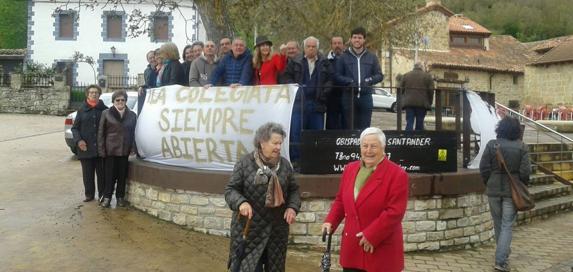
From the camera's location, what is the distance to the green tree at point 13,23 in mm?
44344

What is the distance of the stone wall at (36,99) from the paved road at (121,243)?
20.4 m

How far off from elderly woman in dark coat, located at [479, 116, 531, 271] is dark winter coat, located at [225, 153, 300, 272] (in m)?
3.07

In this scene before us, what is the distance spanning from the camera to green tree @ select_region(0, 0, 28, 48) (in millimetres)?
44344

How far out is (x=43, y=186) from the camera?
398 inches

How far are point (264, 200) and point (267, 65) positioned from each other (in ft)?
11.5

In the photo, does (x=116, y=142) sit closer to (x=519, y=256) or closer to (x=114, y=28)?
(x=519, y=256)

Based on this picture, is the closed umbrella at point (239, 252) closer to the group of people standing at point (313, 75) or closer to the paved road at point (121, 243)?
the paved road at point (121, 243)

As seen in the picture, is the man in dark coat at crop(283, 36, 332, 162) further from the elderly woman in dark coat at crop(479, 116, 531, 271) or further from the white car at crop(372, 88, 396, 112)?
the white car at crop(372, 88, 396, 112)

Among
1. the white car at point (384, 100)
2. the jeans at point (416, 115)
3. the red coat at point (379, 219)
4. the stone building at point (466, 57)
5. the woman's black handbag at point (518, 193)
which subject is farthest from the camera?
the stone building at point (466, 57)

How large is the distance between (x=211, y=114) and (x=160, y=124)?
39.4 inches

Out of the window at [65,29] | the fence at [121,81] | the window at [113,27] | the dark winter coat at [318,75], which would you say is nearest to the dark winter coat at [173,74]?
the dark winter coat at [318,75]

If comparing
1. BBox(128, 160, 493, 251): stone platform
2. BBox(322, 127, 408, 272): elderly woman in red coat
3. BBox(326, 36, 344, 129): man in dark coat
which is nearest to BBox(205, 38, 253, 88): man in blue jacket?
BBox(326, 36, 344, 129): man in dark coat

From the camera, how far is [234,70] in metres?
7.93

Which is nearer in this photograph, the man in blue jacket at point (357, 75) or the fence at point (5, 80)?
the man in blue jacket at point (357, 75)
